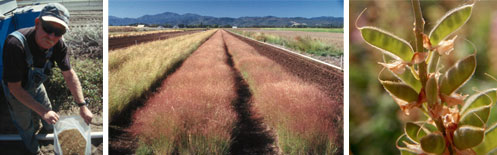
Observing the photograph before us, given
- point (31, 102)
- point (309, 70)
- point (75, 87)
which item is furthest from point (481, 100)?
point (31, 102)

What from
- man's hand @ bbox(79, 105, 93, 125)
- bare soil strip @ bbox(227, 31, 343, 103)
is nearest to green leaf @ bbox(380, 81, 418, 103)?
bare soil strip @ bbox(227, 31, 343, 103)

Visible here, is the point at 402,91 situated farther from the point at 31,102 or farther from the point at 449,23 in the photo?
the point at 31,102

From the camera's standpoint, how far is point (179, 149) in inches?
113

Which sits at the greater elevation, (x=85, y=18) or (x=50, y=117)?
(x=85, y=18)

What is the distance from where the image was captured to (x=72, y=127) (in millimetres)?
2885

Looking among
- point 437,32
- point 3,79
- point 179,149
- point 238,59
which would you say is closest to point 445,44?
point 437,32

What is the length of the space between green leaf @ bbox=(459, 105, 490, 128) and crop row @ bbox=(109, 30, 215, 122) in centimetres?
289

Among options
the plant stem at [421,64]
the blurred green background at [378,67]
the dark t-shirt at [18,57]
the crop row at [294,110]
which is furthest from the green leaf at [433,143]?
the dark t-shirt at [18,57]

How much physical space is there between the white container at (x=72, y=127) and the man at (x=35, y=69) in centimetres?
4

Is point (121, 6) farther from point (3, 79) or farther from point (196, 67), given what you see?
point (3, 79)

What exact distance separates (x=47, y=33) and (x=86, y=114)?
2.25 ft

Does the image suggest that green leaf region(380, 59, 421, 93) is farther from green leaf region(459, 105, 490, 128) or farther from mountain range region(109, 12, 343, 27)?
mountain range region(109, 12, 343, 27)

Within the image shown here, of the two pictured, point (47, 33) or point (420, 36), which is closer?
point (420, 36)

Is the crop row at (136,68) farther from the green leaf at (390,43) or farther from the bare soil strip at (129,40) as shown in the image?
the green leaf at (390,43)
